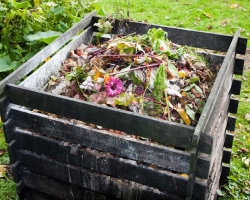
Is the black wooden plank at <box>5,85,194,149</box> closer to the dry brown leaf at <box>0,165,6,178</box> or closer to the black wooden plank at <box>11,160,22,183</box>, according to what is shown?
the black wooden plank at <box>11,160,22,183</box>

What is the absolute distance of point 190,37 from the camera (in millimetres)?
2939

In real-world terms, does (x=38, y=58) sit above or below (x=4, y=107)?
above

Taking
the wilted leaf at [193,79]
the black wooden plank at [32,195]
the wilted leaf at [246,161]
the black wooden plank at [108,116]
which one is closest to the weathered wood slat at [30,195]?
the black wooden plank at [32,195]

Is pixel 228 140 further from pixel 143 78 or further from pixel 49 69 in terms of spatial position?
pixel 49 69

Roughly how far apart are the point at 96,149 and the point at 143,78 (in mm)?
535

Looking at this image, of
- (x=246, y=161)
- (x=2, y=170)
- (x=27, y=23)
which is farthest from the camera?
(x=27, y=23)

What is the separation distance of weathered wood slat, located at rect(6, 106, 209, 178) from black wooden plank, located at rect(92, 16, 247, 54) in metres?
1.14

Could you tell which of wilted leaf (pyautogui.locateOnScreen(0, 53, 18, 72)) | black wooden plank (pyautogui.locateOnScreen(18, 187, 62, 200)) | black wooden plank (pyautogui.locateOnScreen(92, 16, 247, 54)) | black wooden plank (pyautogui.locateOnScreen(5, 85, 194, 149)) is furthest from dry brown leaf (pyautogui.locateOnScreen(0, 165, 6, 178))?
black wooden plank (pyautogui.locateOnScreen(92, 16, 247, 54))

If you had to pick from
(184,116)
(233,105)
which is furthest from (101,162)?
(233,105)

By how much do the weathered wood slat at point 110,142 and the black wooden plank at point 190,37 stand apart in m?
1.14

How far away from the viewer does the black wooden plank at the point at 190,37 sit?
2.81 meters

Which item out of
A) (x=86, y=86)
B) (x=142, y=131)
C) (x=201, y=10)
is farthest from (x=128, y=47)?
(x=201, y=10)

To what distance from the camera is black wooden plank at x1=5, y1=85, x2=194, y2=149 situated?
1.87m

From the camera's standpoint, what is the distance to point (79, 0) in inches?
167
